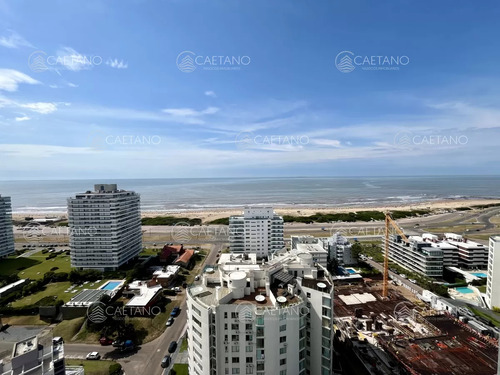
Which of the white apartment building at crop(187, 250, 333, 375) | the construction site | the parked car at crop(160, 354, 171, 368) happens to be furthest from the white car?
the construction site

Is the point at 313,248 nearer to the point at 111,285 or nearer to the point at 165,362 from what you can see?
the point at 165,362

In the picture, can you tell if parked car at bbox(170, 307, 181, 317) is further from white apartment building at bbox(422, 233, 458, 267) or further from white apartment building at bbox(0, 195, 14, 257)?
white apartment building at bbox(0, 195, 14, 257)

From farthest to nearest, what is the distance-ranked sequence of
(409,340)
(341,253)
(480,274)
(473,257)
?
(341,253), (473,257), (480,274), (409,340)

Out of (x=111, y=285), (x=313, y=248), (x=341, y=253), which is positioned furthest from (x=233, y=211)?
(x=111, y=285)

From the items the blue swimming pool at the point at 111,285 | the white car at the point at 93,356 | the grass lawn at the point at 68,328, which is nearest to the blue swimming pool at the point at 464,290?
the white car at the point at 93,356

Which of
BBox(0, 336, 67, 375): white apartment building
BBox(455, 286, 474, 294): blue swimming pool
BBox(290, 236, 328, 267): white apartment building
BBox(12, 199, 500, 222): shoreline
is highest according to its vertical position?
BBox(0, 336, 67, 375): white apartment building

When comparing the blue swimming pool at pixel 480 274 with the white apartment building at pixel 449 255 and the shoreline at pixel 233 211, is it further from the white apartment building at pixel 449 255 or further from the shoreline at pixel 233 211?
the shoreline at pixel 233 211
